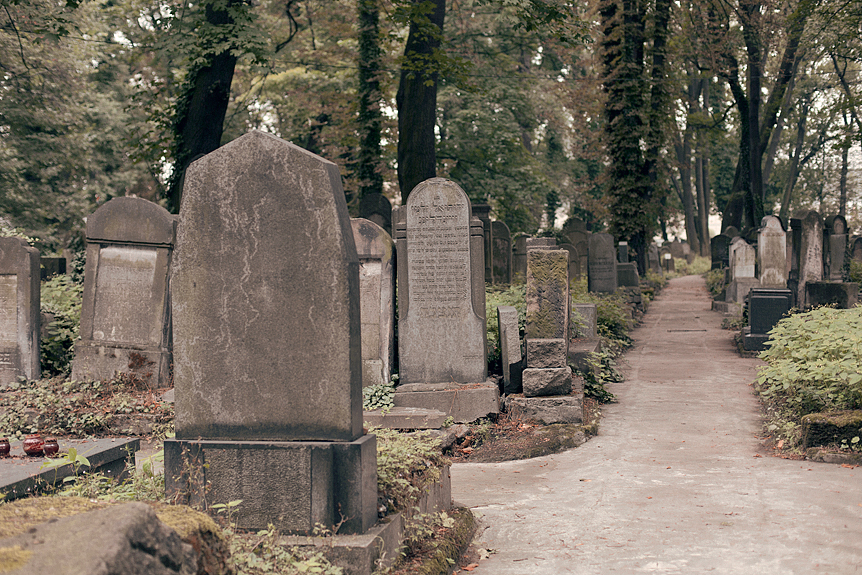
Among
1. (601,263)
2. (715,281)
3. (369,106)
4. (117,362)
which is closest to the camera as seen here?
(117,362)

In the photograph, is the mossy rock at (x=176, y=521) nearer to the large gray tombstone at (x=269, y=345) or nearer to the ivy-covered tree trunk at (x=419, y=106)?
the large gray tombstone at (x=269, y=345)

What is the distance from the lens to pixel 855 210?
47344 millimetres

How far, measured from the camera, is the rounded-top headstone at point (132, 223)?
8.88 metres

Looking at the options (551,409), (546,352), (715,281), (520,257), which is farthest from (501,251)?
(715,281)

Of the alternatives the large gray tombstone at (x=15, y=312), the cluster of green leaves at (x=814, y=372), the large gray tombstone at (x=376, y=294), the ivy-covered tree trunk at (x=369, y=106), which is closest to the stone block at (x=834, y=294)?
the cluster of green leaves at (x=814, y=372)

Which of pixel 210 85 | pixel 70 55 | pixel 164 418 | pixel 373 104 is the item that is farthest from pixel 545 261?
pixel 70 55

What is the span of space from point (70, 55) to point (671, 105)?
2049cm

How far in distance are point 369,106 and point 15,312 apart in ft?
50.6

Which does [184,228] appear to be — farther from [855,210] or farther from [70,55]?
[855,210]

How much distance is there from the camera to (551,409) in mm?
7801

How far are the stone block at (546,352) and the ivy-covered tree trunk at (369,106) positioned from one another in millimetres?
14940

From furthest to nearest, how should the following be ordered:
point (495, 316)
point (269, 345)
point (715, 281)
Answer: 1. point (715, 281)
2. point (495, 316)
3. point (269, 345)

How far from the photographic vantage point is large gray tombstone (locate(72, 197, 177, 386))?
8852 mm

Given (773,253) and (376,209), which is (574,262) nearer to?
(773,253)
